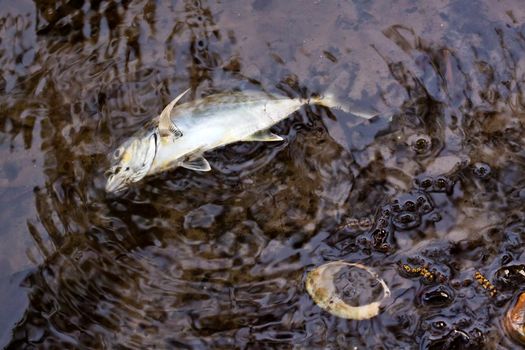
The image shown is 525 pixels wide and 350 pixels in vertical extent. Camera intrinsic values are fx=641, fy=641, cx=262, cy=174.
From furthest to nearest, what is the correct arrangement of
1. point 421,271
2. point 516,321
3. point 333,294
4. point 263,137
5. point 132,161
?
point 263,137
point 132,161
point 421,271
point 333,294
point 516,321

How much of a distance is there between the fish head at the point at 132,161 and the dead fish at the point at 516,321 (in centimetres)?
260

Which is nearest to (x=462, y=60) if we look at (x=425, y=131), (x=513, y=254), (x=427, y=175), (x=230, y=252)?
(x=425, y=131)

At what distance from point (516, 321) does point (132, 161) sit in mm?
2767

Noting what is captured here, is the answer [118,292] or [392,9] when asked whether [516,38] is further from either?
[118,292]

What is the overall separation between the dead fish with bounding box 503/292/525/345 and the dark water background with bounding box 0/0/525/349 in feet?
0.25

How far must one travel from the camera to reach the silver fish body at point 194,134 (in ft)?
14.6

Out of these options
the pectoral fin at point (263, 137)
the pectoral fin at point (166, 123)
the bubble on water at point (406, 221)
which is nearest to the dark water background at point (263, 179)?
the bubble on water at point (406, 221)

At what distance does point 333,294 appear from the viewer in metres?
4.26

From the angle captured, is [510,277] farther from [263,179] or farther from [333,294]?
[263,179]

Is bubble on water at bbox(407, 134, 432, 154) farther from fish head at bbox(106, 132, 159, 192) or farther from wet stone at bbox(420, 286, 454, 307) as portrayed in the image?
fish head at bbox(106, 132, 159, 192)

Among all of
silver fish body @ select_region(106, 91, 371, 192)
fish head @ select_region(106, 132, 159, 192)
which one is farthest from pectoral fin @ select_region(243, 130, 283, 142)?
fish head @ select_region(106, 132, 159, 192)

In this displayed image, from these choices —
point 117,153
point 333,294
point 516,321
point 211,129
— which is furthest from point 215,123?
point 516,321

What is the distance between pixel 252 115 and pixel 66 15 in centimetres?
197

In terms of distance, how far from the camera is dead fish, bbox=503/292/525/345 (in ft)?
13.4
